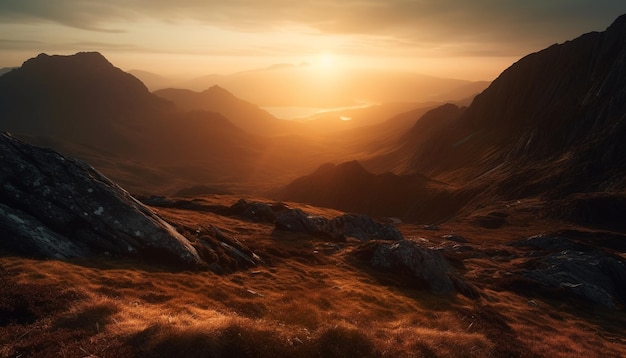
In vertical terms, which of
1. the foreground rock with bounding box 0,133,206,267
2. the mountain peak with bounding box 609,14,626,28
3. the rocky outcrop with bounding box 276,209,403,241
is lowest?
Answer: the rocky outcrop with bounding box 276,209,403,241

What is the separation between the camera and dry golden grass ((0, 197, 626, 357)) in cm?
1780

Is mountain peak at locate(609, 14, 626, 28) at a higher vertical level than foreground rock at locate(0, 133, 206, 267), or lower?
higher

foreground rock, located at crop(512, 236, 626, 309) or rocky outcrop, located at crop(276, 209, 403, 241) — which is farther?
rocky outcrop, located at crop(276, 209, 403, 241)

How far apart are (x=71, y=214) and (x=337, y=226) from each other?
Result: 167 ft

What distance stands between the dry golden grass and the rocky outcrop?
546 inches

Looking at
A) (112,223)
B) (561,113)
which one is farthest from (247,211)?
(561,113)

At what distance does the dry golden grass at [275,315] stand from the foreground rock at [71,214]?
9.01ft

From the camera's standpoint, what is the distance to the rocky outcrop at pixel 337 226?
233 ft

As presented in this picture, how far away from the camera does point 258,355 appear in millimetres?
17594

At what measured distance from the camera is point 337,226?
77250mm

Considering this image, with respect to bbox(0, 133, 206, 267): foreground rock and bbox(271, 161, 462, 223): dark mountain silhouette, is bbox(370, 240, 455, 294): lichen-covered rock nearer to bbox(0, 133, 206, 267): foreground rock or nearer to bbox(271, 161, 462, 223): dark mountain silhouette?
bbox(0, 133, 206, 267): foreground rock

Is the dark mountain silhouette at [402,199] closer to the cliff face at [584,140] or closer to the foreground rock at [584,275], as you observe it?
the cliff face at [584,140]

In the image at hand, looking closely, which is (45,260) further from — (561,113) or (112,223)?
(561,113)

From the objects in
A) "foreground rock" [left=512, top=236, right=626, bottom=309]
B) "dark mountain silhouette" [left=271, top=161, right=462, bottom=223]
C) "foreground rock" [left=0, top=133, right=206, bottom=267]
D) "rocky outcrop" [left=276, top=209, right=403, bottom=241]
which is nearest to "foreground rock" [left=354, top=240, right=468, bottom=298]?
"rocky outcrop" [left=276, top=209, right=403, bottom=241]
